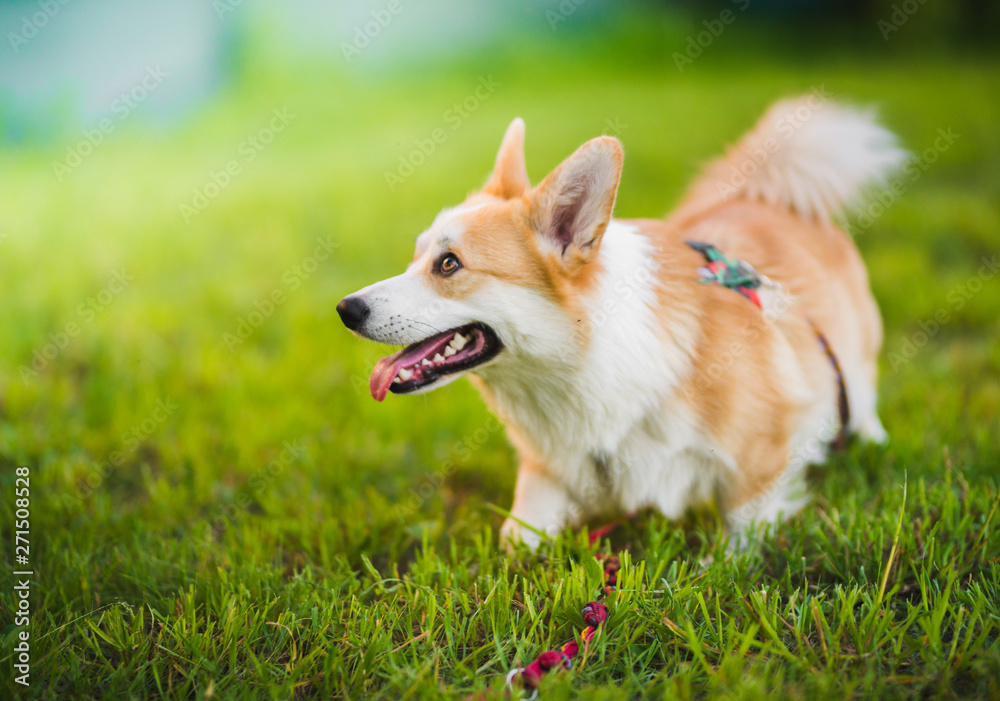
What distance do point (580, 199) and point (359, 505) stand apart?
4.51ft

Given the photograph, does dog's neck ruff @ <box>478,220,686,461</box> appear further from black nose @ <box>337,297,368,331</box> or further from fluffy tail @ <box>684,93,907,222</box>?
fluffy tail @ <box>684,93,907,222</box>

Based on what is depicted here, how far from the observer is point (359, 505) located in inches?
103

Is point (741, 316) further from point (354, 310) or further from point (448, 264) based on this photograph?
point (354, 310)

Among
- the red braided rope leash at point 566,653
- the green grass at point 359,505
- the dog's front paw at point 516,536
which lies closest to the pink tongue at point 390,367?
the green grass at point 359,505

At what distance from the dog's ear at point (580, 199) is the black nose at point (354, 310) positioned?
1.88ft

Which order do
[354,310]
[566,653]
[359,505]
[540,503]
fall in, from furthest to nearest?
[359,505], [540,503], [354,310], [566,653]

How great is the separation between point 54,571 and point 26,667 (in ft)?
1.71

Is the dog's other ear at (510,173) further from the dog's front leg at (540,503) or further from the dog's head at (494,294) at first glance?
the dog's front leg at (540,503)

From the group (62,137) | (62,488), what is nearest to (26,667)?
(62,488)

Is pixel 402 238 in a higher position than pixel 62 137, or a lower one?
lower

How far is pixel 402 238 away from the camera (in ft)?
18.8

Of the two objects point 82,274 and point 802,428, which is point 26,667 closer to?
point 802,428

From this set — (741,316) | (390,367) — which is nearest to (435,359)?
(390,367)

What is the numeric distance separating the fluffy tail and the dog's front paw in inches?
72.7
